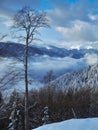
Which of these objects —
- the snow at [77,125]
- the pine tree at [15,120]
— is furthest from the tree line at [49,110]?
the snow at [77,125]

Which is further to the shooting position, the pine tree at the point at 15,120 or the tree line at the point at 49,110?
the tree line at the point at 49,110

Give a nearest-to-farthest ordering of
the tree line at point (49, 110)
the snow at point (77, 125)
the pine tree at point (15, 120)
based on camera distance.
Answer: the snow at point (77, 125)
the pine tree at point (15, 120)
the tree line at point (49, 110)

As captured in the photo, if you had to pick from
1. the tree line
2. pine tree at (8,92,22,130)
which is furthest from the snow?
the tree line

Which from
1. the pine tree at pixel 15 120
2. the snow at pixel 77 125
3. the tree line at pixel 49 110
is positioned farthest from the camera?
the tree line at pixel 49 110

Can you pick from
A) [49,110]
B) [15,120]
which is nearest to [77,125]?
[15,120]

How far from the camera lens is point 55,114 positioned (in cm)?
5447

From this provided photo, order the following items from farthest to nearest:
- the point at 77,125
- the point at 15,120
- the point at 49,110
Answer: the point at 49,110
the point at 15,120
the point at 77,125

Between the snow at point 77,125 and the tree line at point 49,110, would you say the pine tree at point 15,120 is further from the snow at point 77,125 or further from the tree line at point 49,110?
the snow at point 77,125

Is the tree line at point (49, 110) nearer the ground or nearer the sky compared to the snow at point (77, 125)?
nearer the ground

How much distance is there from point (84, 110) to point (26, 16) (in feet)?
131

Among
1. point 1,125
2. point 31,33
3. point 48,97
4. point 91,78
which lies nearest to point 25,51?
point 31,33

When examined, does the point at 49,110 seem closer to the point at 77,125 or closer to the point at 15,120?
the point at 15,120

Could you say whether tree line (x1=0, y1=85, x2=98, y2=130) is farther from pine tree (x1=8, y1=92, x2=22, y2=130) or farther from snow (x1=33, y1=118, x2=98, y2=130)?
snow (x1=33, y1=118, x2=98, y2=130)

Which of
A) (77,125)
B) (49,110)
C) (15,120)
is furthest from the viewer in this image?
(49,110)
